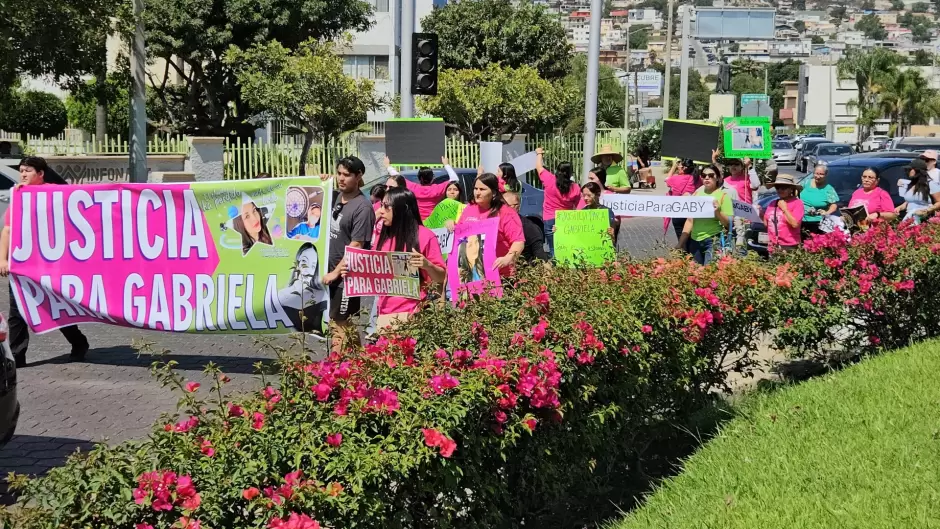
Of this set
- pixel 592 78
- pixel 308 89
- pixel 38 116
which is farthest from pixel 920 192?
pixel 38 116

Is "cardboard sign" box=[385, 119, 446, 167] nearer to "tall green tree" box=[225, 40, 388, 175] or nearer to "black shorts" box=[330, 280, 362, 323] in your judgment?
"black shorts" box=[330, 280, 362, 323]

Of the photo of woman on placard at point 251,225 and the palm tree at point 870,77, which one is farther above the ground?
the palm tree at point 870,77

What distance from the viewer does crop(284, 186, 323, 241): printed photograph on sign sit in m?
8.33

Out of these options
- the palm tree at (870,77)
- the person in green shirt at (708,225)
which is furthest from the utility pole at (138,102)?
the palm tree at (870,77)

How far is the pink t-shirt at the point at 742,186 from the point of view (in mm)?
14078

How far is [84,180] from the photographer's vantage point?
24.4m

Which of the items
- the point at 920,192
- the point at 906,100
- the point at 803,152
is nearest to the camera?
the point at 920,192

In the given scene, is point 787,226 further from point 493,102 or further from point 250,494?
point 493,102

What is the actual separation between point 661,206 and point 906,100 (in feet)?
274

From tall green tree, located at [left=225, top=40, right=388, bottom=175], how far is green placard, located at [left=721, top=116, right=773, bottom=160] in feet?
50.8

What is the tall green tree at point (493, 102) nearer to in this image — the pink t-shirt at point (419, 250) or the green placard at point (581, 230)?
the green placard at point (581, 230)

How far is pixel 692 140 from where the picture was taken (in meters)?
14.0

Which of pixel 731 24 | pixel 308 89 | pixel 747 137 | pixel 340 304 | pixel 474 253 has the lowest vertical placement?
pixel 340 304

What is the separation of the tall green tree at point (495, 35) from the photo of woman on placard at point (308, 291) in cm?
3389
